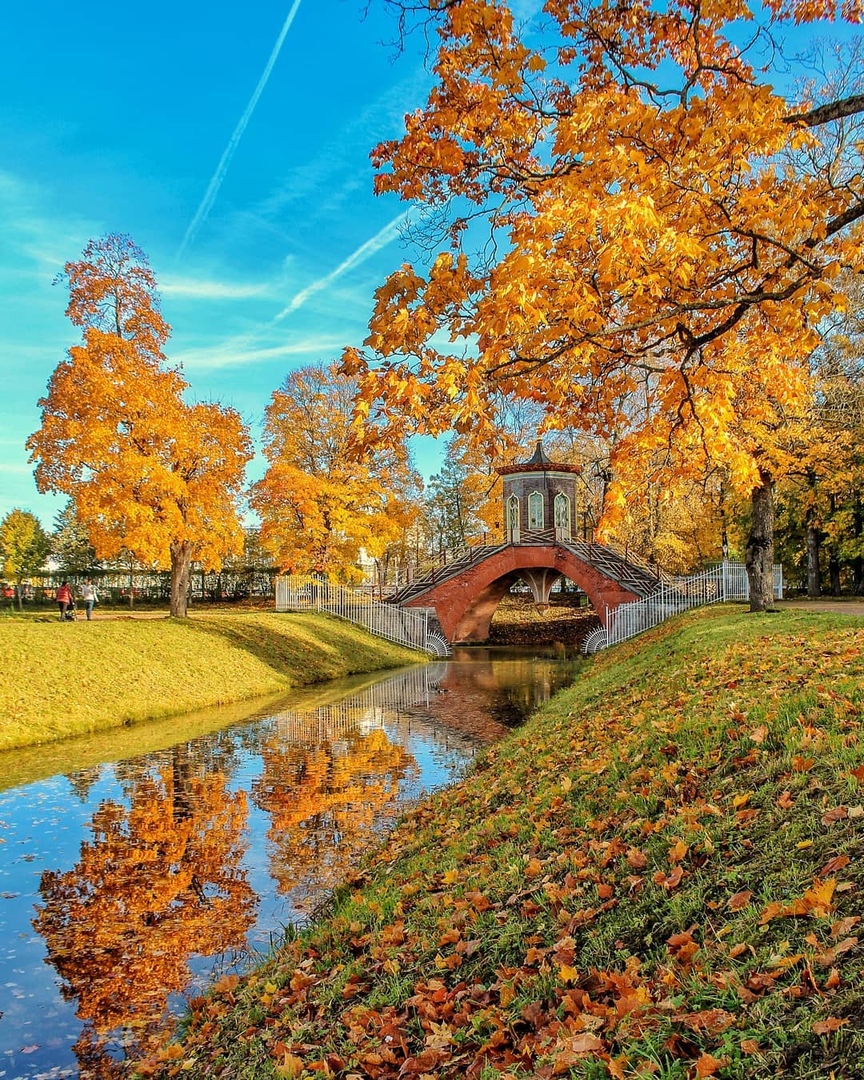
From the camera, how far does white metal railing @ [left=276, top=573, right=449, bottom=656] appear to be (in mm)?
30250

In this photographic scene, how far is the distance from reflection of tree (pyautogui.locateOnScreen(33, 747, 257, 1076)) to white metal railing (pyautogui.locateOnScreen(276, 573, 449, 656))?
20.9 meters

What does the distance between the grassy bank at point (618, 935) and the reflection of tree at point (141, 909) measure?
2.00 ft

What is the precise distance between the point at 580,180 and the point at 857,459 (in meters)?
26.9

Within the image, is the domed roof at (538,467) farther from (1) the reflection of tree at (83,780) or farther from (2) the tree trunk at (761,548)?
(1) the reflection of tree at (83,780)

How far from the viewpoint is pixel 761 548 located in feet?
59.3

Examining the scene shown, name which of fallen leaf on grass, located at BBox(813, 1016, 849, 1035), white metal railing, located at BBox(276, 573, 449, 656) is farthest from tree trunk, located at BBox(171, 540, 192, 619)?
fallen leaf on grass, located at BBox(813, 1016, 849, 1035)

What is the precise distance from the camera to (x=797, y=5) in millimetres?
5832

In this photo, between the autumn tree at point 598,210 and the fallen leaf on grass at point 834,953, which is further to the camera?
the autumn tree at point 598,210

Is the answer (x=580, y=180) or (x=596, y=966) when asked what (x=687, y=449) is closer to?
(x=580, y=180)

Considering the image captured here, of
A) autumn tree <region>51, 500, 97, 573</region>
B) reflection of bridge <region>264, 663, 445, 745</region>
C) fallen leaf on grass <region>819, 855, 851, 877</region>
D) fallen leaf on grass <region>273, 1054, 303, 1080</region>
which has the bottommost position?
reflection of bridge <region>264, 663, 445, 745</region>

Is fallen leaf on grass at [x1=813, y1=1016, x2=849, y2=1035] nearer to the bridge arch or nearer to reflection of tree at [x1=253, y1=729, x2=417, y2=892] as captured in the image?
reflection of tree at [x1=253, y1=729, x2=417, y2=892]

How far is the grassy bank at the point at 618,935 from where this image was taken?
2730mm

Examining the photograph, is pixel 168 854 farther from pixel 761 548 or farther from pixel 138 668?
pixel 761 548

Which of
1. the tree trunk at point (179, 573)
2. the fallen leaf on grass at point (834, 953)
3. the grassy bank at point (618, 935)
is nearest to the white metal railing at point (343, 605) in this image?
the tree trunk at point (179, 573)
